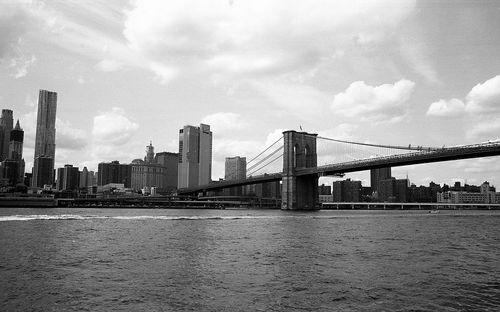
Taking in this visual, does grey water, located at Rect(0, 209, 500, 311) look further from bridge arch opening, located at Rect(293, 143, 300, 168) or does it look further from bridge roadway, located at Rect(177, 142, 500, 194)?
bridge arch opening, located at Rect(293, 143, 300, 168)

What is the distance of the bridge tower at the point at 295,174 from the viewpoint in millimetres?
110500

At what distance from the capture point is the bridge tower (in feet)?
363

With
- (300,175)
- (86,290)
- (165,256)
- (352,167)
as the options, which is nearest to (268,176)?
(300,175)

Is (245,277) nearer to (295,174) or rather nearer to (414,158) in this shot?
(414,158)

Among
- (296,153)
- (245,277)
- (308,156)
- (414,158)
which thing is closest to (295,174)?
(296,153)

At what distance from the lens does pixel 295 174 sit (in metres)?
111

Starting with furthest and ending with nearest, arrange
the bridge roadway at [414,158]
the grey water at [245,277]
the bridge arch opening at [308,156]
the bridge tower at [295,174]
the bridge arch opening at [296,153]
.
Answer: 1. the bridge arch opening at [308,156]
2. the bridge arch opening at [296,153]
3. the bridge tower at [295,174]
4. the bridge roadway at [414,158]
5. the grey water at [245,277]

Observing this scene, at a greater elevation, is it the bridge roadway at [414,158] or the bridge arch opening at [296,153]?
the bridge arch opening at [296,153]

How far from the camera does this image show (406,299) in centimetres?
1443

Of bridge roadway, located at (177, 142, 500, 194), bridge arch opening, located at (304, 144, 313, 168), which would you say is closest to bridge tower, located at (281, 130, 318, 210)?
bridge arch opening, located at (304, 144, 313, 168)

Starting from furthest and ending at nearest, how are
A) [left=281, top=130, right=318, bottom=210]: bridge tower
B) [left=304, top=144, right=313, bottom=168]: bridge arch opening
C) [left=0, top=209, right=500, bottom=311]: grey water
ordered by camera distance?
[left=304, top=144, right=313, bottom=168]: bridge arch opening < [left=281, top=130, right=318, bottom=210]: bridge tower < [left=0, top=209, right=500, bottom=311]: grey water

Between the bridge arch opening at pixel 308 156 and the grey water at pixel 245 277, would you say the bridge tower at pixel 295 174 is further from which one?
the grey water at pixel 245 277

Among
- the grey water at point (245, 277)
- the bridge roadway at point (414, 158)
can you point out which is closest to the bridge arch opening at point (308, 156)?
the bridge roadway at point (414, 158)

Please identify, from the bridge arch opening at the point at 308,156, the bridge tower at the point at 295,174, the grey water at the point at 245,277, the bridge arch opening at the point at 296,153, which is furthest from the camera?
the bridge arch opening at the point at 308,156
